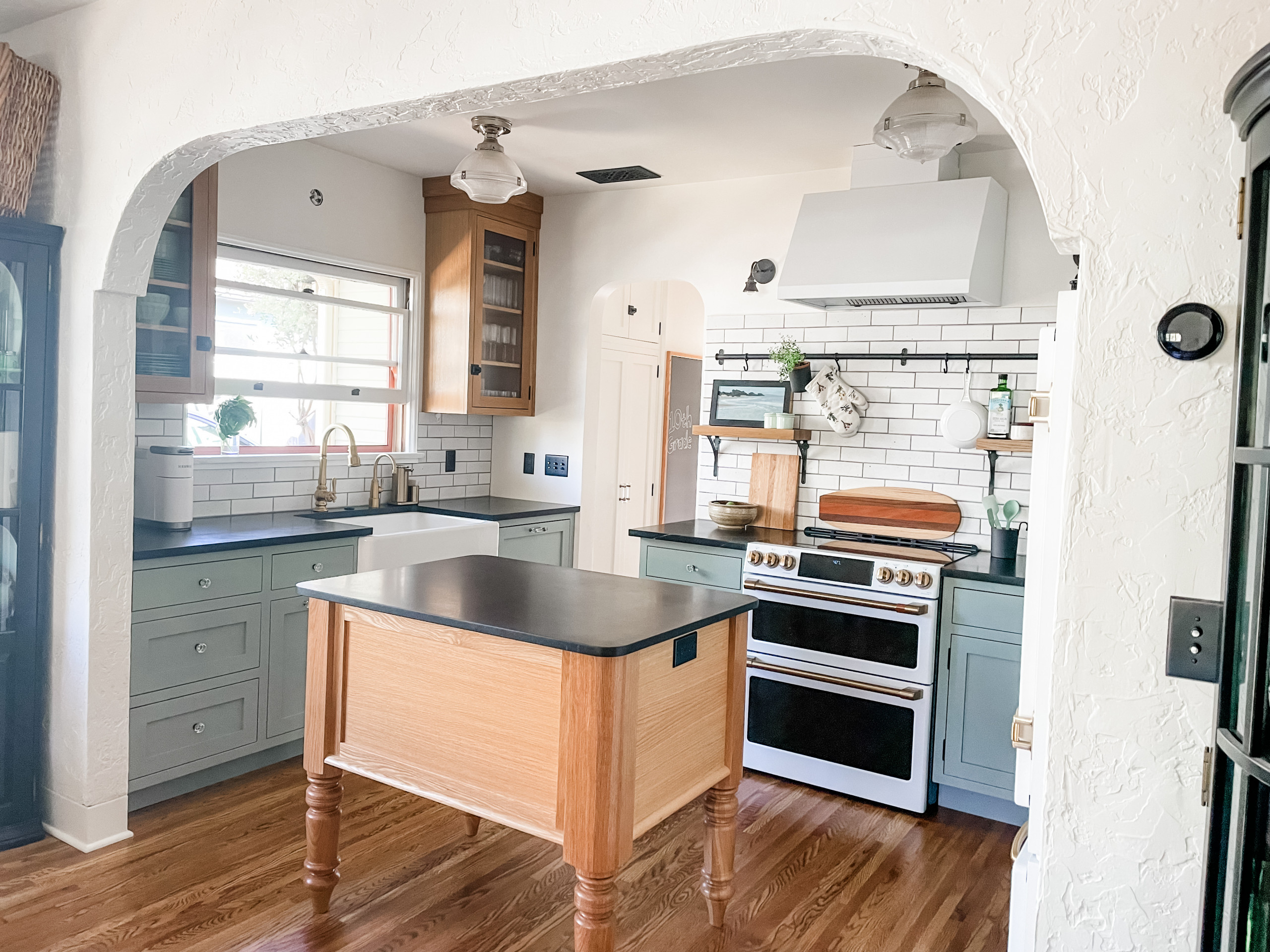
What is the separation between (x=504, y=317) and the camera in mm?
5230

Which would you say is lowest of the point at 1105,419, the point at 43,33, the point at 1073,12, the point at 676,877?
the point at 676,877

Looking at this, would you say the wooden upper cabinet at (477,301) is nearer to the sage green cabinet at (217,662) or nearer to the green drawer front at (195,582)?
the sage green cabinet at (217,662)

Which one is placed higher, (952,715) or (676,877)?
(952,715)

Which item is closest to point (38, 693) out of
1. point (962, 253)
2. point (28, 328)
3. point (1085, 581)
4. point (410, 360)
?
point (28, 328)

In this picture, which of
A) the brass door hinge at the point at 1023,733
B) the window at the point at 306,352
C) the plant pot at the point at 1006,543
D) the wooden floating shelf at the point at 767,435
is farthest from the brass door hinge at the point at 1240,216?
the window at the point at 306,352

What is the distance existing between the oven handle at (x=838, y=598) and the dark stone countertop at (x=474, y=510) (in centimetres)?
140

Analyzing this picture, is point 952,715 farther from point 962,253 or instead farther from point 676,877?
point 962,253

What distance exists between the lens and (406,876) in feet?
9.59

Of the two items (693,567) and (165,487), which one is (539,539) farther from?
(165,487)

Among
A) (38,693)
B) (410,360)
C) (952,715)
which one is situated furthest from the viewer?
(410,360)

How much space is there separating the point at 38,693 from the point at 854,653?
2.88 meters

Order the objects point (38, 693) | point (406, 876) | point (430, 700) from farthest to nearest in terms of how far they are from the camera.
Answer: point (38, 693) < point (406, 876) < point (430, 700)

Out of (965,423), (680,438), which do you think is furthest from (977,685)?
(680,438)

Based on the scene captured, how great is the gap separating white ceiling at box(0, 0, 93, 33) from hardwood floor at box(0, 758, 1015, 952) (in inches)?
104
